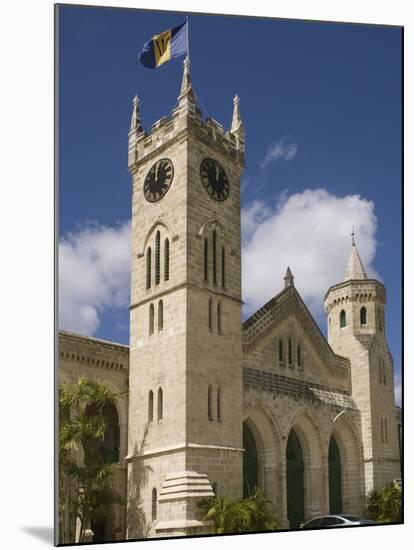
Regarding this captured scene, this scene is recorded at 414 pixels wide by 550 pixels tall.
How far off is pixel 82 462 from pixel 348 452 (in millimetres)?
8798

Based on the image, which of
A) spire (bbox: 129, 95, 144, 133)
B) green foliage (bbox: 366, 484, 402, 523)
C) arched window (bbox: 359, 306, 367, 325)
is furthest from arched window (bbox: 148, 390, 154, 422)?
arched window (bbox: 359, 306, 367, 325)

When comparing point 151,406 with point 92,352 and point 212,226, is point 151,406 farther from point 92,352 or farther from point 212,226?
point 212,226

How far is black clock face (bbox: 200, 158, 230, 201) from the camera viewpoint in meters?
19.3

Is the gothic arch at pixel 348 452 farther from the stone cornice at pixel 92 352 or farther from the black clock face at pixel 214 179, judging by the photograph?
the black clock face at pixel 214 179

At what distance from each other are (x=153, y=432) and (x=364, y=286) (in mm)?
7088

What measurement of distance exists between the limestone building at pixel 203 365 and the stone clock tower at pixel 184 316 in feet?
0.09

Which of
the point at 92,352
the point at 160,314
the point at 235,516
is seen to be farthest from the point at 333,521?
the point at 92,352

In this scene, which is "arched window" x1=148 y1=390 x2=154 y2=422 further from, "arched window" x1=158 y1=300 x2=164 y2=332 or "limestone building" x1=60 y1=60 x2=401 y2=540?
"arched window" x1=158 y1=300 x2=164 y2=332

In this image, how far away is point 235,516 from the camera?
17422 mm

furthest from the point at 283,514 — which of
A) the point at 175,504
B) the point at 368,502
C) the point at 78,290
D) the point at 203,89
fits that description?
the point at 203,89

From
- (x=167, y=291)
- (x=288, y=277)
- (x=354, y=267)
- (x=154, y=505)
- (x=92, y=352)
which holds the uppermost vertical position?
(x=354, y=267)

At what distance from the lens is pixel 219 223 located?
1942 cm

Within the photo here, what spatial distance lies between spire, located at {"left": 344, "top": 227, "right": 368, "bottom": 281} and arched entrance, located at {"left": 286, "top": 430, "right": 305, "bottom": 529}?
4.27 metres

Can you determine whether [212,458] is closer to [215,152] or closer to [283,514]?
[283,514]
